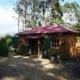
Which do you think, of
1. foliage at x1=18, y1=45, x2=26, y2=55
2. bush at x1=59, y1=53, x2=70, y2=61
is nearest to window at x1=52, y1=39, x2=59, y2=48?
bush at x1=59, y1=53, x2=70, y2=61

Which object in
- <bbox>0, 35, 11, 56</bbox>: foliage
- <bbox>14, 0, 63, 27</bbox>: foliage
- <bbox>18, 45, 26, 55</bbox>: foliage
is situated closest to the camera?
<bbox>0, 35, 11, 56</bbox>: foliage

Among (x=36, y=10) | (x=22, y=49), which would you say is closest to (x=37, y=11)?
(x=36, y=10)

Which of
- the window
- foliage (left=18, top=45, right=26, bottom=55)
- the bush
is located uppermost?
the window

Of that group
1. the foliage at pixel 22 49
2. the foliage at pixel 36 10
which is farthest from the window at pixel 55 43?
the foliage at pixel 36 10

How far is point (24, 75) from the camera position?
622 inches

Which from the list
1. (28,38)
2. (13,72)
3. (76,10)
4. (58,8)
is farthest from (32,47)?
(76,10)

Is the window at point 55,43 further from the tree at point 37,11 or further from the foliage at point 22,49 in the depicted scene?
the tree at point 37,11

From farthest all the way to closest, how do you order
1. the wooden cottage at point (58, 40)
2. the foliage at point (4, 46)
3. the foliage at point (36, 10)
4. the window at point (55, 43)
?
1. the foliage at point (36, 10)
2. the window at point (55, 43)
3. the foliage at point (4, 46)
4. the wooden cottage at point (58, 40)

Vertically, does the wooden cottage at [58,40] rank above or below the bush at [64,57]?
above

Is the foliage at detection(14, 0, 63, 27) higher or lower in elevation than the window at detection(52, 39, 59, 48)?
higher

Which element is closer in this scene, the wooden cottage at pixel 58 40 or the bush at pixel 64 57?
the bush at pixel 64 57

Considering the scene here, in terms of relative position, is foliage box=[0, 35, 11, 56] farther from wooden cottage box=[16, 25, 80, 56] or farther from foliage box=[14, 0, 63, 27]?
foliage box=[14, 0, 63, 27]

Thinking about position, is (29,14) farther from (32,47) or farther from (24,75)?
(24,75)

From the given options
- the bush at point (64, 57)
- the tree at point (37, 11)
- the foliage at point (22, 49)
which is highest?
the tree at point (37, 11)
